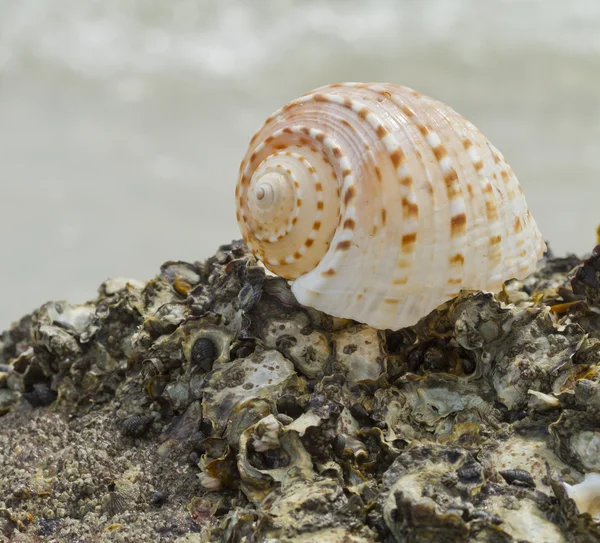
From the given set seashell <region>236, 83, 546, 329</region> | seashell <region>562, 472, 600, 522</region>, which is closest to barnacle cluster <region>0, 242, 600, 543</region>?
seashell <region>562, 472, 600, 522</region>

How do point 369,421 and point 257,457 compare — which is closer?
point 257,457

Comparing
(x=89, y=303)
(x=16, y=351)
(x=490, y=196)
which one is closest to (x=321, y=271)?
(x=490, y=196)

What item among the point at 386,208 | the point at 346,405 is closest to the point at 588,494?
the point at 346,405

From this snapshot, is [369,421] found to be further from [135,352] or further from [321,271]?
[135,352]

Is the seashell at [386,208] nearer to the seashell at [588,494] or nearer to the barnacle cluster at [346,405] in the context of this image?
the barnacle cluster at [346,405]

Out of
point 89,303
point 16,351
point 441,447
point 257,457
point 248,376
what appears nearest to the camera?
point 441,447

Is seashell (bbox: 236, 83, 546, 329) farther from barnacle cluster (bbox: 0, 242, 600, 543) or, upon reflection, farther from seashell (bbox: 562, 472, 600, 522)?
seashell (bbox: 562, 472, 600, 522)

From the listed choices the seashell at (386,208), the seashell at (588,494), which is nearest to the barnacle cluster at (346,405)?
the seashell at (588,494)
